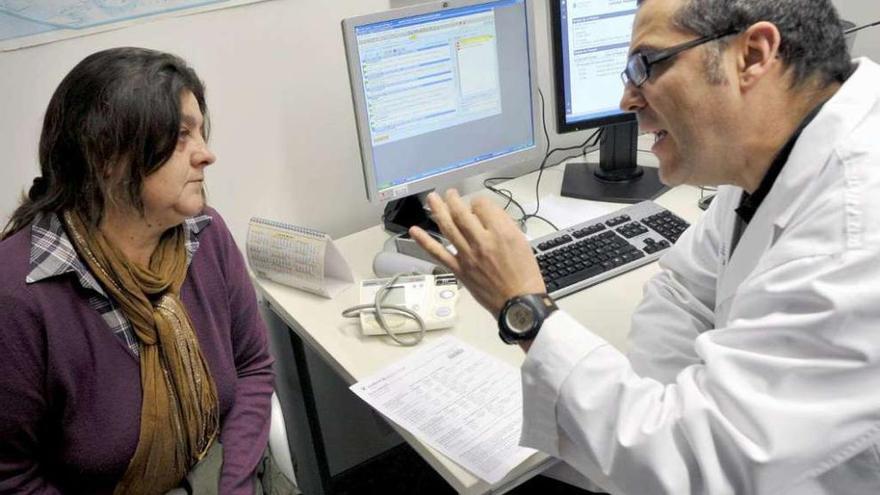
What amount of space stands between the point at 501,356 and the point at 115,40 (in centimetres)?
95

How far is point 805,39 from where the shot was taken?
940 mm

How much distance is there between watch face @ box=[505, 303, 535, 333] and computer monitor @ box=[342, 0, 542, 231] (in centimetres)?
68

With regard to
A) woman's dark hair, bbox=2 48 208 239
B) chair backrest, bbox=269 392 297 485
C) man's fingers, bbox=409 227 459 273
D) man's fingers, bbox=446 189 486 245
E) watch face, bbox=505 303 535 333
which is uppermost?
woman's dark hair, bbox=2 48 208 239

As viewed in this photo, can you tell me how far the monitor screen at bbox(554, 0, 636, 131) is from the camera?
1740 mm

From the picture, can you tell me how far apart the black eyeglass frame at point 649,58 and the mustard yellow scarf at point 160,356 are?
30.7 inches

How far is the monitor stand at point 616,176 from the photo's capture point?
1880 mm

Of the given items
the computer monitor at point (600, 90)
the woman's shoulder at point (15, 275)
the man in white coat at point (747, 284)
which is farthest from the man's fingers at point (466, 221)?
the computer monitor at point (600, 90)

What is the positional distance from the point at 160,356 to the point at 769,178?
95 cm

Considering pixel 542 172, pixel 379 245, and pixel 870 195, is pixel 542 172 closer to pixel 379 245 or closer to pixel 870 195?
pixel 379 245

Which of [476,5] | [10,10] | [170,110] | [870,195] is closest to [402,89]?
[476,5]

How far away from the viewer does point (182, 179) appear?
1203mm

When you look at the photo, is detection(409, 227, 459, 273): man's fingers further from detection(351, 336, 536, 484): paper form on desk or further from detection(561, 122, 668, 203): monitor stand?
detection(561, 122, 668, 203): monitor stand

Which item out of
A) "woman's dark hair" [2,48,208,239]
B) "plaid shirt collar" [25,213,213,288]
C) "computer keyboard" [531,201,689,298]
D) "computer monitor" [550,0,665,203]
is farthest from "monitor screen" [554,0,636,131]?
"plaid shirt collar" [25,213,213,288]

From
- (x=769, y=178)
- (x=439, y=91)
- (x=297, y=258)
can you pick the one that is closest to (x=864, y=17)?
(x=439, y=91)
